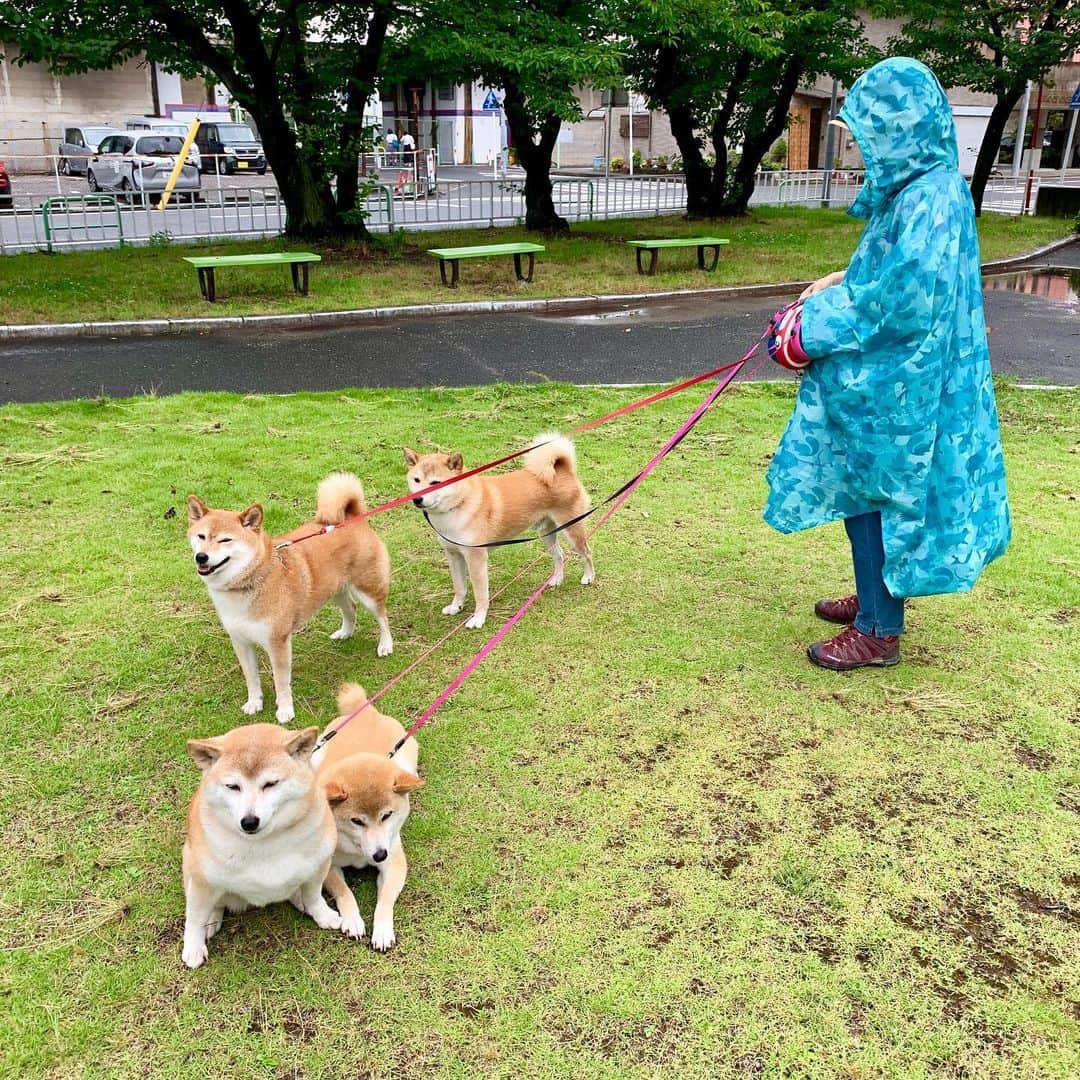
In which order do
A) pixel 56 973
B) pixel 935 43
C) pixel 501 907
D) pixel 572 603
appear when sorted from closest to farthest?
pixel 56 973
pixel 501 907
pixel 572 603
pixel 935 43

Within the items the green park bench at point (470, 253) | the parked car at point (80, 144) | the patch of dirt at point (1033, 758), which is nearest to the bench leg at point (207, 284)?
the green park bench at point (470, 253)

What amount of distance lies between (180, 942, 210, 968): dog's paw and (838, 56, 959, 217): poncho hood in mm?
Answer: 3620

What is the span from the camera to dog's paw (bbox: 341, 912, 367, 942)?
2.94m

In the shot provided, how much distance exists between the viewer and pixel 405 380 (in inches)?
383

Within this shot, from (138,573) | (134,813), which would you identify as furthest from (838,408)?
(138,573)

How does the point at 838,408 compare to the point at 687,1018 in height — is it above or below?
above

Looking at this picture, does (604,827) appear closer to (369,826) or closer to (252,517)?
(369,826)

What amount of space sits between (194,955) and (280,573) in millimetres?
1593

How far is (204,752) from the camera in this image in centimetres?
262

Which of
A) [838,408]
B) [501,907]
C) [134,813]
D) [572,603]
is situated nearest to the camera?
[501,907]

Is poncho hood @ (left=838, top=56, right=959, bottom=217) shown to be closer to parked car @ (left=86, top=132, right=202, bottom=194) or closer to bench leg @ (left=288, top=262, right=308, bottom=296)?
bench leg @ (left=288, top=262, right=308, bottom=296)

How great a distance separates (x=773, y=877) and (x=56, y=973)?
226 cm

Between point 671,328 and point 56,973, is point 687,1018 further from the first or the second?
point 671,328

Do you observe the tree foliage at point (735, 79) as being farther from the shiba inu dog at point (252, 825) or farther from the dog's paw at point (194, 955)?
the dog's paw at point (194, 955)
